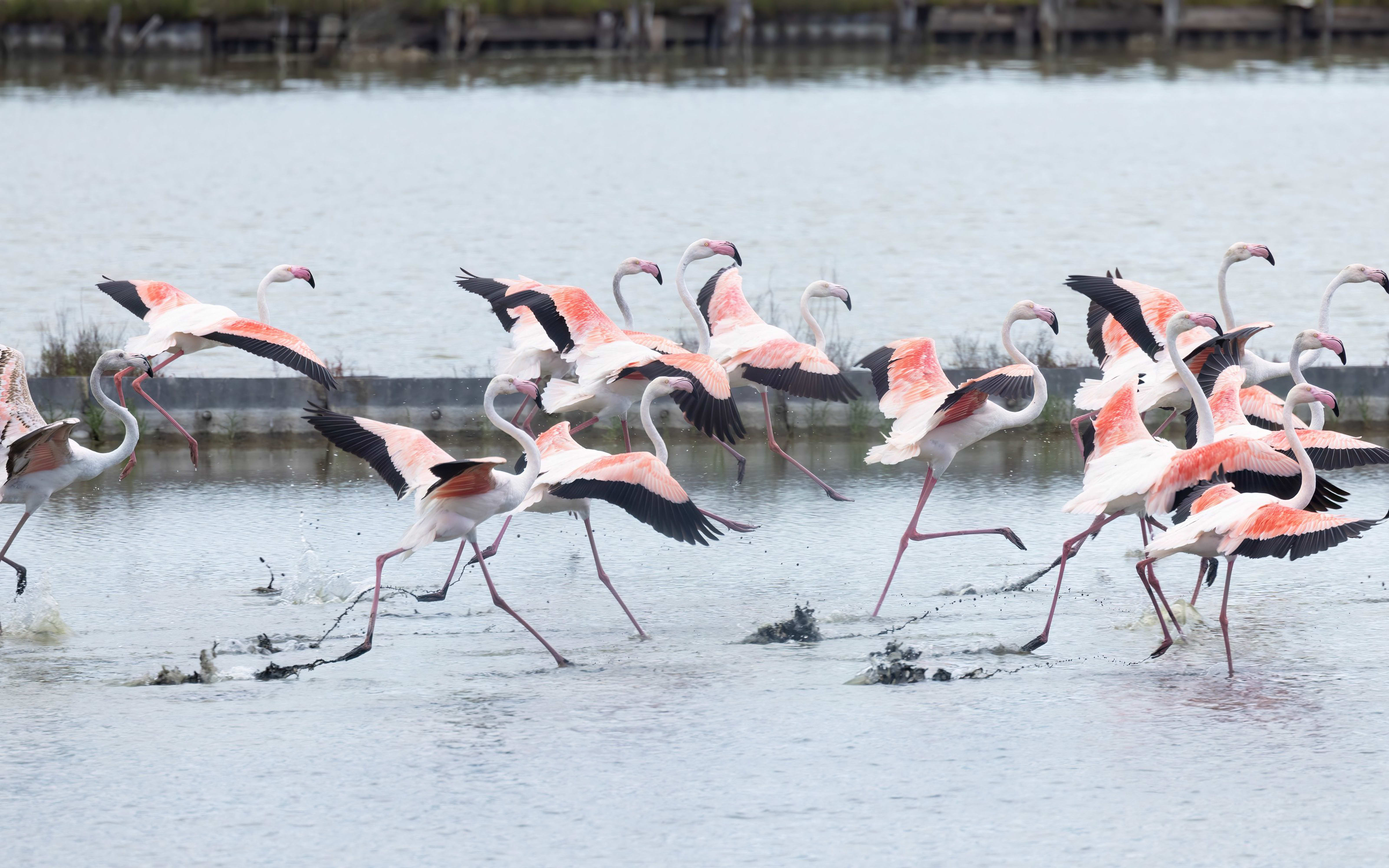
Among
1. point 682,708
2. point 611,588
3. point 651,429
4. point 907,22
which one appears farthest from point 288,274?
point 907,22

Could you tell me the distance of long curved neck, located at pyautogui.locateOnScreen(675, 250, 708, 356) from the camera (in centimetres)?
971

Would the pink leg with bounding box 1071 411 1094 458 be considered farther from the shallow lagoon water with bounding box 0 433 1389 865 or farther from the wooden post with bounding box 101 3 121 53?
the wooden post with bounding box 101 3 121 53

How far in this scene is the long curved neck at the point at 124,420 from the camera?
8.26m

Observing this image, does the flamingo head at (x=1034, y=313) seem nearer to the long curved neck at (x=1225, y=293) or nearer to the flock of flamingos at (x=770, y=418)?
the flock of flamingos at (x=770, y=418)

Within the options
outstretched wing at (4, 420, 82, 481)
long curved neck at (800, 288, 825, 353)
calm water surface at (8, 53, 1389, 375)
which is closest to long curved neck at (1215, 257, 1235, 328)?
long curved neck at (800, 288, 825, 353)

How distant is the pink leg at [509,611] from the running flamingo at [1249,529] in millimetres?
2303

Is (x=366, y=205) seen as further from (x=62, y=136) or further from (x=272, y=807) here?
(x=272, y=807)

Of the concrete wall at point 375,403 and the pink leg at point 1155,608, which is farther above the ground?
the concrete wall at point 375,403

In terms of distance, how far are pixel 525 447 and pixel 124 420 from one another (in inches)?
89.5

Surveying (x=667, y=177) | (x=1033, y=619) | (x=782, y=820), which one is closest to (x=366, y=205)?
(x=667, y=177)

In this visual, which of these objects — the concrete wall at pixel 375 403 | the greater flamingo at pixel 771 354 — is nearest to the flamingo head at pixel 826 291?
the greater flamingo at pixel 771 354

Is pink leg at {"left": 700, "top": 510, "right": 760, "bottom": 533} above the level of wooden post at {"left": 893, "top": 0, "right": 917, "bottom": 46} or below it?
below

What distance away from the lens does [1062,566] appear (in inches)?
295

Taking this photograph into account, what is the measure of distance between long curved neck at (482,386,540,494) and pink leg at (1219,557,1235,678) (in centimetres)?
277
